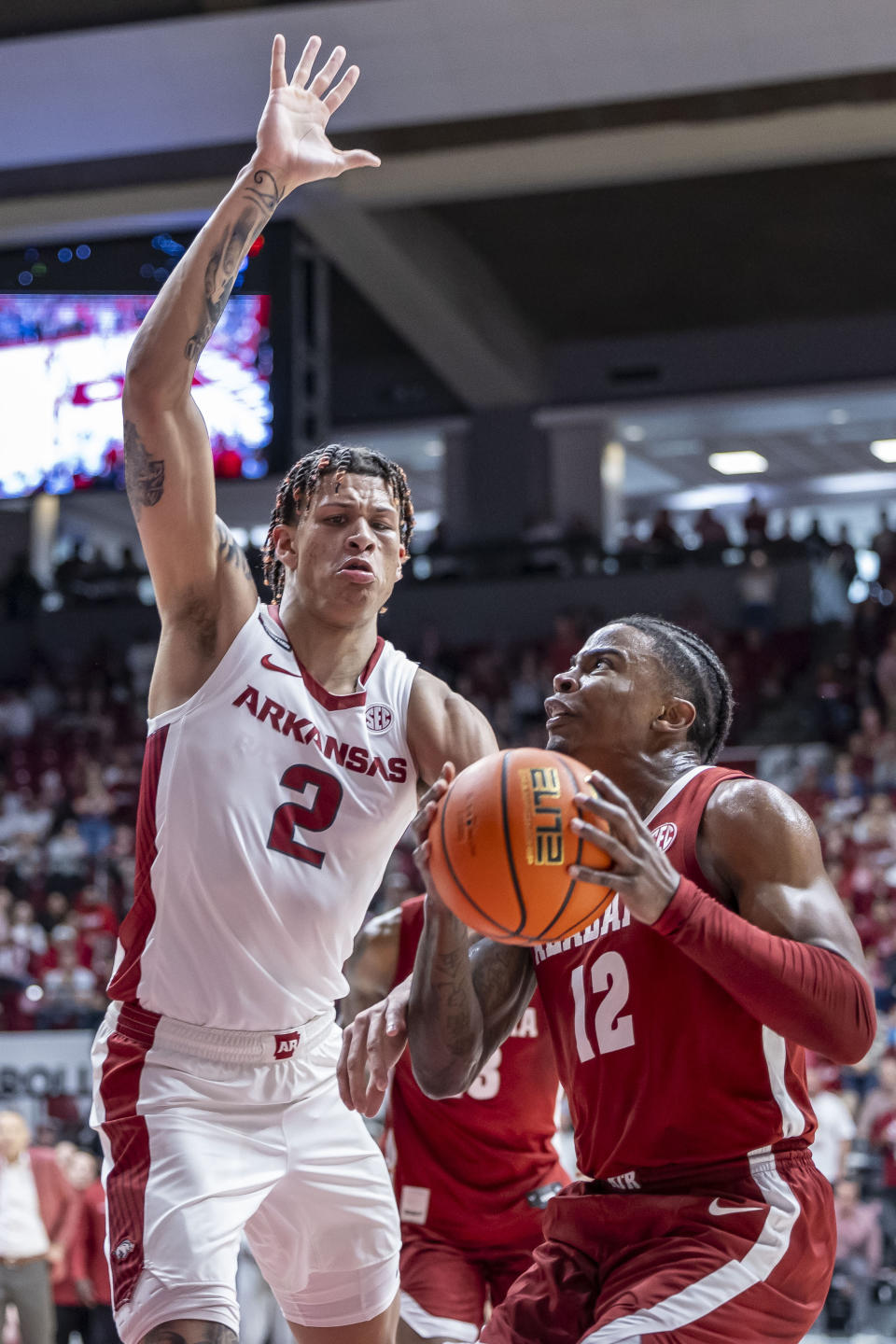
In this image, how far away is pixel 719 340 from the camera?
20.2 meters

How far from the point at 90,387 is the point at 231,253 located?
10.3m

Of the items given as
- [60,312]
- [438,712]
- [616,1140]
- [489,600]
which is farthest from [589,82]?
[616,1140]

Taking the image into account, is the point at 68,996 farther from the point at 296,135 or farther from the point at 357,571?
the point at 296,135

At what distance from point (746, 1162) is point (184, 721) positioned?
56.5 inches

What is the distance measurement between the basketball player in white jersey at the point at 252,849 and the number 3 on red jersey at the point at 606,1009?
64cm

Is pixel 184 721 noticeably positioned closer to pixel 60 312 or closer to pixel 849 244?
pixel 60 312

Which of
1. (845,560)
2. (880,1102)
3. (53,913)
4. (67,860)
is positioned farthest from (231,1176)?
(845,560)

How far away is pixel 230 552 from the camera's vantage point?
3.42m

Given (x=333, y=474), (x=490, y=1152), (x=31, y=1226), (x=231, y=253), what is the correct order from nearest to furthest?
A: (x=231, y=253), (x=333, y=474), (x=490, y=1152), (x=31, y=1226)

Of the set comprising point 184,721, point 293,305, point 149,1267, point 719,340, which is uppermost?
point 719,340

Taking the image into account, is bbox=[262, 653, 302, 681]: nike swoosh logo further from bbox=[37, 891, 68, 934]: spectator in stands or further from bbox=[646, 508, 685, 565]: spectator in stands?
bbox=[646, 508, 685, 565]: spectator in stands

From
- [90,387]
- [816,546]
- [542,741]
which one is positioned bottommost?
[542,741]

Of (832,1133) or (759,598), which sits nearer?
(832,1133)

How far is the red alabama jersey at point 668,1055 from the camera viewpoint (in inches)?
106
